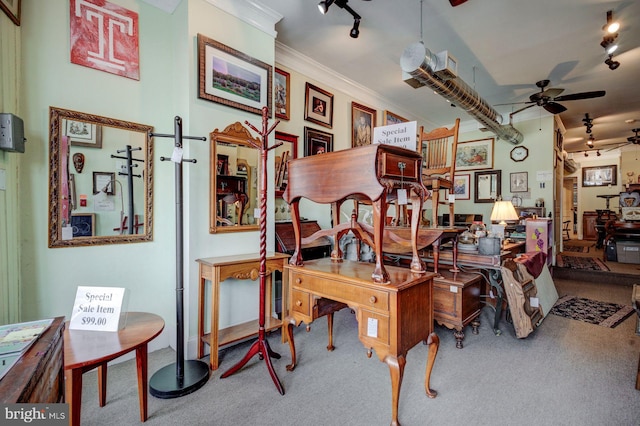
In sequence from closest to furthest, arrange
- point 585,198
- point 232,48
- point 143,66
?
point 143,66, point 232,48, point 585,198

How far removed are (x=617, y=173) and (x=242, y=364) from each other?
43.3 ft

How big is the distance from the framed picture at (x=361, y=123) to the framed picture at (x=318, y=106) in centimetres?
54

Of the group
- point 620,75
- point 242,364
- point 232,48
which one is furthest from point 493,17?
point 242,364

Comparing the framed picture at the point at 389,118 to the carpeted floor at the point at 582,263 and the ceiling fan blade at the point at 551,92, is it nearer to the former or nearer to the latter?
the ceiling fan blade at the point at 551,92

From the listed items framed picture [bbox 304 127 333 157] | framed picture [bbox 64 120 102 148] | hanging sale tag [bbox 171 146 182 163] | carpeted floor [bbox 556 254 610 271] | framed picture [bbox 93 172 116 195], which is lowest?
carpeted floor [bbox 556 254 610 271]

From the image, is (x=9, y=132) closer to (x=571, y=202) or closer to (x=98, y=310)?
(x=98, y=310)

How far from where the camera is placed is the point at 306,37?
3.48 m

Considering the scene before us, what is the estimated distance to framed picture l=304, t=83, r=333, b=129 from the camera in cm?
404

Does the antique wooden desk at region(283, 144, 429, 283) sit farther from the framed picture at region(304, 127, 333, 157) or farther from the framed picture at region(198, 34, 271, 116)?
the framed picture at region(304, 127, 333, 157)

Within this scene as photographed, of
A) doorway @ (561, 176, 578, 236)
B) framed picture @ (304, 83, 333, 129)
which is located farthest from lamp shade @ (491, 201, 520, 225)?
doorway @ (561, 176, 578, 236)

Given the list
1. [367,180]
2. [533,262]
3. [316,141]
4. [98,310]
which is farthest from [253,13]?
[533,262]

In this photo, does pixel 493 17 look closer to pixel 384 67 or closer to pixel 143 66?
pixel 384 67

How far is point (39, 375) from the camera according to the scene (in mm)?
627

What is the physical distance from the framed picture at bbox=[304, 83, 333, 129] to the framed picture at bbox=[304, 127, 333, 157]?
0.14 m
